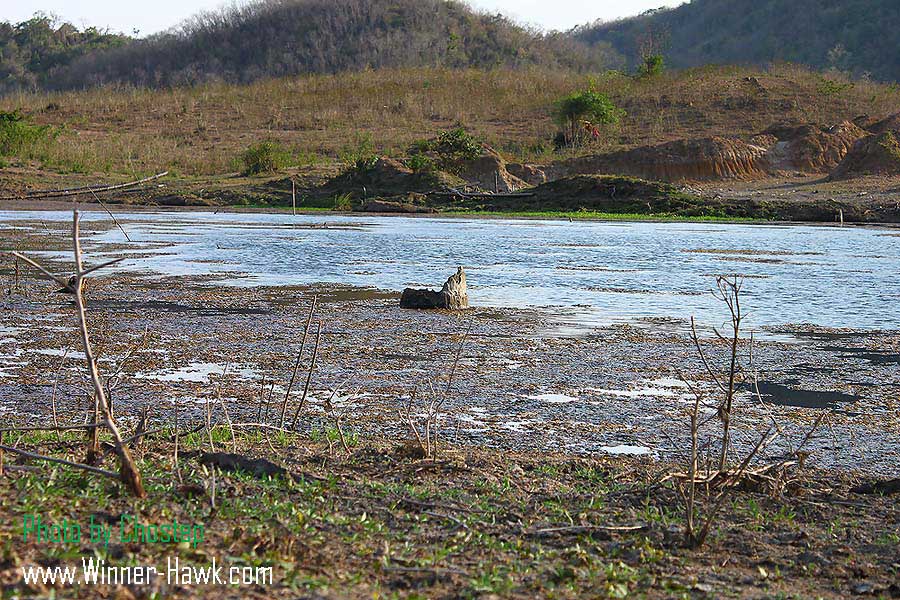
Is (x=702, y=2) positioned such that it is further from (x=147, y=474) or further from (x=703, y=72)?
(x=147, y=474)

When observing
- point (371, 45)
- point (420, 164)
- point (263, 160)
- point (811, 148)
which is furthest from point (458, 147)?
point (371, 45)

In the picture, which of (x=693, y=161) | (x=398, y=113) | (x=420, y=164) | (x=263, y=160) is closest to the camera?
(x=420, y=164)

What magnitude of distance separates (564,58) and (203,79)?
96.3ft

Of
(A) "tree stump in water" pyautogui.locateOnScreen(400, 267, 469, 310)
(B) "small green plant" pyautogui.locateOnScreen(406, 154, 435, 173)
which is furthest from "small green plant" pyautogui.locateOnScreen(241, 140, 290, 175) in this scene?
(A) "tree stump in water" pyautogui.locateOnScreen(400, 267, 469, 310)

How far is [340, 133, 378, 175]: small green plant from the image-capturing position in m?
41.7

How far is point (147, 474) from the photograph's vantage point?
4770 millimetres

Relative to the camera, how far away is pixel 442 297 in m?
12.7

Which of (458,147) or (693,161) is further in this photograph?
(458,147)

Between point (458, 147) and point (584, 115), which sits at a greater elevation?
point (584, 115)

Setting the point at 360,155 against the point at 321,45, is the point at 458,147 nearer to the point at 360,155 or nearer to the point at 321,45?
the point at 360,155

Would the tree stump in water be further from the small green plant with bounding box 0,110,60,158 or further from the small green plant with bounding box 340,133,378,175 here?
the small green plant with bounding box 0,110,60,158

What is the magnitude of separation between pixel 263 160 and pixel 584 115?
14.1m

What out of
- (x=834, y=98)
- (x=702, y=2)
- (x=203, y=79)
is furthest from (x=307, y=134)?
(x=702, y=2)

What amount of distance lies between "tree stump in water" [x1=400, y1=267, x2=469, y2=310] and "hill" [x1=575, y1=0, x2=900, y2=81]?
8271cm
